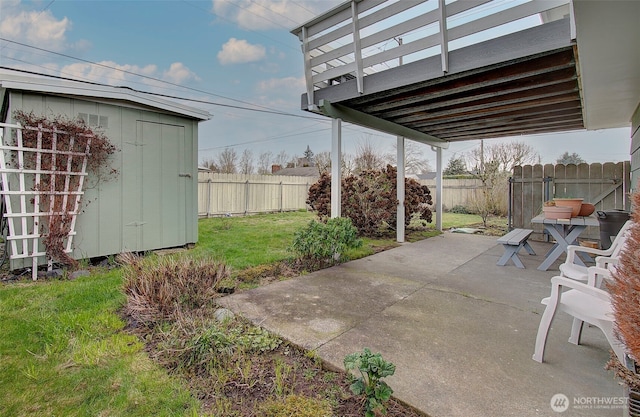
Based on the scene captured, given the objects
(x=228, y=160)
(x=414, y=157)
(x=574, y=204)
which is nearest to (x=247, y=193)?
(x=574, y=204)

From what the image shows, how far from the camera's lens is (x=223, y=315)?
8.85 ft

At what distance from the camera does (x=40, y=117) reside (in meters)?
4.04

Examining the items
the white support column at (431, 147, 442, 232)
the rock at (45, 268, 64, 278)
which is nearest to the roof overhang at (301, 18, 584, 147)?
the white support column at (431, 147, 442, 232)

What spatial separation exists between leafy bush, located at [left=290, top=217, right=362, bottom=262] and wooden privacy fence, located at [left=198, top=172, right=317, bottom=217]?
6915 mm

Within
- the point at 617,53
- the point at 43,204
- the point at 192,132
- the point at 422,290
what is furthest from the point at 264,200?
the point at 617,53

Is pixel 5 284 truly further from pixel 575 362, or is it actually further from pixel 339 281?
pixel 575 362

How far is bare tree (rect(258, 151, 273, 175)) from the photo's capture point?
27495 millimetres

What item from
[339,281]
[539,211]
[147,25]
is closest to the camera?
[339,281]

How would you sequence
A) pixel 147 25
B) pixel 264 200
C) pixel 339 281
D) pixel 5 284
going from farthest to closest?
pixel 264 200 < pixel 147 25 < pixel 339 281 < pixel 5 284

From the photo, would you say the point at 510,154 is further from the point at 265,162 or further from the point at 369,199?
the point at 265,162

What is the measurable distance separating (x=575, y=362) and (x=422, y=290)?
1583mm

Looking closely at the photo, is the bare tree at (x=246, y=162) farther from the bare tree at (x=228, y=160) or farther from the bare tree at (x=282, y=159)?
the bare tree at (x=282, y=159)

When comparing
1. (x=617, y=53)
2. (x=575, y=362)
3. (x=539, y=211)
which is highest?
(x=617, y=53)

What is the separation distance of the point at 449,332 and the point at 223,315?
6.39 feet
